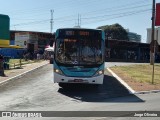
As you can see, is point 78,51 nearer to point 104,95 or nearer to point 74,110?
point 104,95

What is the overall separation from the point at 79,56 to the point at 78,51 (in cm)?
26

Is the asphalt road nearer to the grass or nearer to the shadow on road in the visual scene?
the shadow on road

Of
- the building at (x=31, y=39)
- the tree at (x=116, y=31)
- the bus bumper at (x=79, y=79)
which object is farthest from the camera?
the tree at (x=116, y=31)

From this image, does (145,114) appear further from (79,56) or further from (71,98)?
(79,56)

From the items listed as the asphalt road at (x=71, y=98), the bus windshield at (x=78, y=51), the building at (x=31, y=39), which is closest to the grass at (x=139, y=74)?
the asphalt road at (x=71, y=98)

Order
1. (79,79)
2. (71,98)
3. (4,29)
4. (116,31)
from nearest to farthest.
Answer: (71,98), (79,79), (4,29), (116,31)

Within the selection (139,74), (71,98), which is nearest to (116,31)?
(139,74)

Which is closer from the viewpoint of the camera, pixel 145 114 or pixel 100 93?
pixel 145 114

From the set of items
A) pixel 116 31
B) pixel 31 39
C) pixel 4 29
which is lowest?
pixel 31 39

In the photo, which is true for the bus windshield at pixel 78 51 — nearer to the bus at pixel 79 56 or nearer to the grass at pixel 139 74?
the bus at pixel 79 56

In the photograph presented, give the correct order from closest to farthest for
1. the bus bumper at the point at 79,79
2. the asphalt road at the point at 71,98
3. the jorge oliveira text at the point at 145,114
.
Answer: the jorge oliveira text at the point at 145,114, the asphalt road at the point at 71,98, the bus bumper at the point at 79,79

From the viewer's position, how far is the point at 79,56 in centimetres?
1864

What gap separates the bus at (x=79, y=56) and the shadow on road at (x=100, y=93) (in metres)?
0.60

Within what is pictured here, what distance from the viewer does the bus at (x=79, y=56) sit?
60.7 feet
